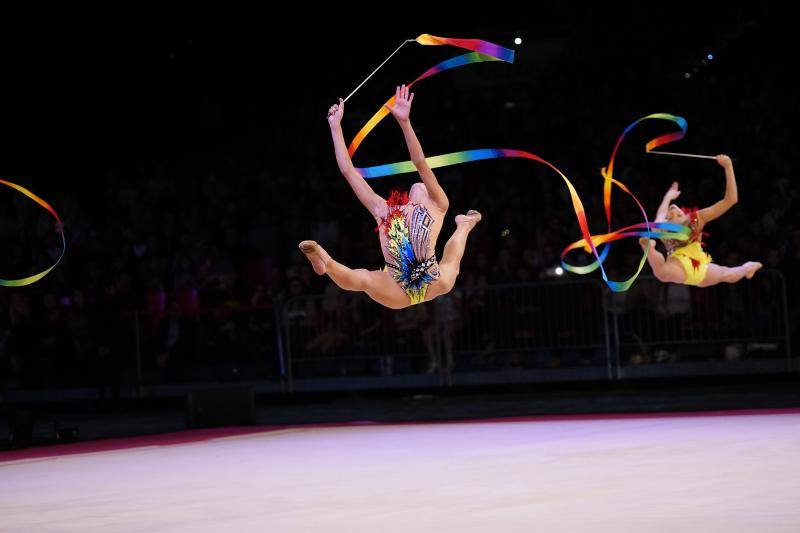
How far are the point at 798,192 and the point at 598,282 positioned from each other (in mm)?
2895

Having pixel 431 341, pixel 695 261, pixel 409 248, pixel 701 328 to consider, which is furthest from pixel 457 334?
pixel 409 248

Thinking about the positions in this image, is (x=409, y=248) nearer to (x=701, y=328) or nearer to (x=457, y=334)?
(x=457, y=334)

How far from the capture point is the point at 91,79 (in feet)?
63.9

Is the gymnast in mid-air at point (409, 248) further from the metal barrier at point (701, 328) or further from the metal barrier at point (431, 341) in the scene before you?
the metal barrier at point (701, 328)

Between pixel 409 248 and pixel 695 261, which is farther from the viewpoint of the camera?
pixel 695 261

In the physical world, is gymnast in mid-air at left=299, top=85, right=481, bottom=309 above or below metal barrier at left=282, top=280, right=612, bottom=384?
above

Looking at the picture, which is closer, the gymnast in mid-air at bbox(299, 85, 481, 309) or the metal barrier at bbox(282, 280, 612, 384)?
the gymnast in mid-air at bbox(299, 85, 481, 309)

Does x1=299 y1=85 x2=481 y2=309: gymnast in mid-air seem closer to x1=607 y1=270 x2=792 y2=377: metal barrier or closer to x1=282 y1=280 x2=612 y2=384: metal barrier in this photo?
x1=282 y1=280 x2=612 y2=384: metal barrier

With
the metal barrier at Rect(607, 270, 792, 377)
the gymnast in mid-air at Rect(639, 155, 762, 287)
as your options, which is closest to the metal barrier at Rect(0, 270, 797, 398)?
the metal barrier at Rect(607, 270, 792, 377)

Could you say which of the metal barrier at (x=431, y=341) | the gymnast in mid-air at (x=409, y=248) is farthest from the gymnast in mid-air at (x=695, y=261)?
the metal barrier at (x=431, y=341)

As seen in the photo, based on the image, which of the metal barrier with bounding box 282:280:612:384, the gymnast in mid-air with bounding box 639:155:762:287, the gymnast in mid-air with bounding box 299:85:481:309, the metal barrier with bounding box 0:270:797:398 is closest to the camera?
the gymnast in mid-air with bounding box 299:85:481:309

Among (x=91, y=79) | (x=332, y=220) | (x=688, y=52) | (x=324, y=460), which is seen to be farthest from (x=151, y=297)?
(x=688, y=52)

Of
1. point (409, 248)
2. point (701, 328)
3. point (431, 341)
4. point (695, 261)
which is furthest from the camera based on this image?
point (431, 341)

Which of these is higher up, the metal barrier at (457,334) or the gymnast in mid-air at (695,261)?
the gymnast in mid-air at (695,261)
